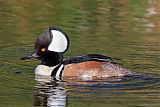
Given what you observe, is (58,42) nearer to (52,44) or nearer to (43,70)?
(52,44)

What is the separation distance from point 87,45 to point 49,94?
185 inches

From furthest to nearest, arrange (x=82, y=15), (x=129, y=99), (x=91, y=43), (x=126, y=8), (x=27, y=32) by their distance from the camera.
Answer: (x=126, y=8) → (x=82, y=15) → (x=27, y=32) → (x=91, y=43) → (x=129, y=99)

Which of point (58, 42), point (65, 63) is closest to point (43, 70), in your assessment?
point (65, 63)

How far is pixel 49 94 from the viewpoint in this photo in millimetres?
13266

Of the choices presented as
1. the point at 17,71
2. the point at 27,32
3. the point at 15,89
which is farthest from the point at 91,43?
the point at 15,89

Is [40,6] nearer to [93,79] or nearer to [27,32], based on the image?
[27,32]

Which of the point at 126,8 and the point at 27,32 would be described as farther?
the point at 126,8

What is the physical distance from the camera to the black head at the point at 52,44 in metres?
14.9

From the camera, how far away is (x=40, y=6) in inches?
965

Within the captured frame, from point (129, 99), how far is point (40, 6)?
1203cm

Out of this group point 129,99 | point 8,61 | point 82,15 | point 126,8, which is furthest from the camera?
point 126,8

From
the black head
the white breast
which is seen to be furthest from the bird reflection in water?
the black head

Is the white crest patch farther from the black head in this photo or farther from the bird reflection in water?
the bird reflection in water

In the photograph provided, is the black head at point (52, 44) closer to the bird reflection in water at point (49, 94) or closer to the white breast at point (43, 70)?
the white breast at point (43, 70)
